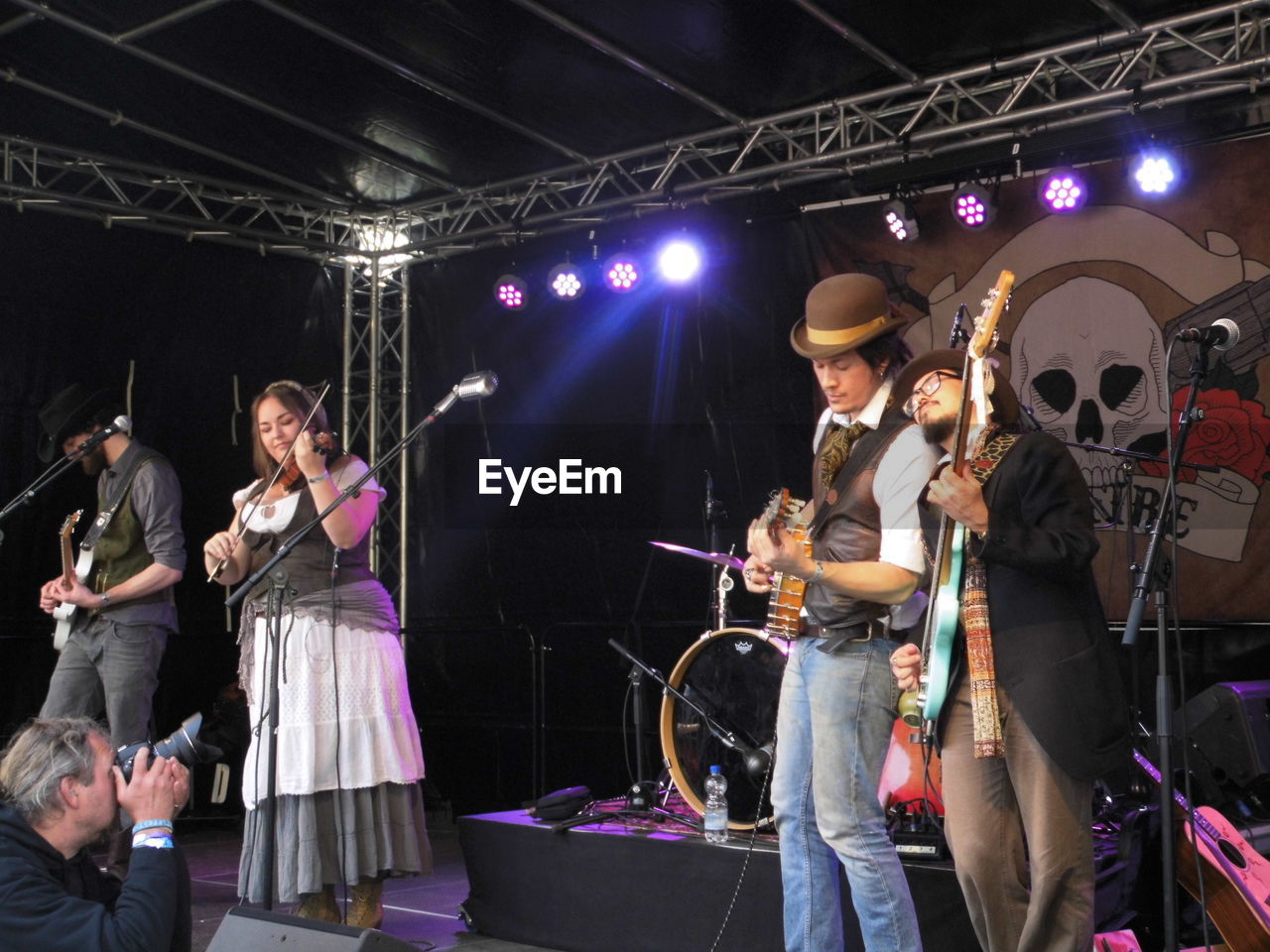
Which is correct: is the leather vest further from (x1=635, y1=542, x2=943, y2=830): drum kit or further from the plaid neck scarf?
(x1=635, y1=542, x2=943, y2=830): drum kit

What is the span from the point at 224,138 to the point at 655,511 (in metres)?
3.07

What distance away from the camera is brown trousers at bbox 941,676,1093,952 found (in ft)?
9.76

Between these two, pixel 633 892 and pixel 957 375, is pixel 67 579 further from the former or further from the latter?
pixel 957 375

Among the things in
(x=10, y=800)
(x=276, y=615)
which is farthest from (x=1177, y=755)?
(x=10, y=800)

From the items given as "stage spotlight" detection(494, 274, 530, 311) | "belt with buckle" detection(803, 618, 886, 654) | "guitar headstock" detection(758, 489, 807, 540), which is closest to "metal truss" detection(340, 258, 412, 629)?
"stage spotlight" detection(494, 274, 530, 311)

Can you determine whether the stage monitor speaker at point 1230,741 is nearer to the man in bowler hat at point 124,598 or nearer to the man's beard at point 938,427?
the man's beard at point 938,427

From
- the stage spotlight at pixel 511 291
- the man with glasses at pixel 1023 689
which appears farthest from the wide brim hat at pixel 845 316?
the stage spotlight at pixel 511 291

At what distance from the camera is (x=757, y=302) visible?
7.47 metres

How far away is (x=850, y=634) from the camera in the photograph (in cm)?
332

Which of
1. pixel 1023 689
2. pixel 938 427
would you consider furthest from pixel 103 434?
pixel 1023 689

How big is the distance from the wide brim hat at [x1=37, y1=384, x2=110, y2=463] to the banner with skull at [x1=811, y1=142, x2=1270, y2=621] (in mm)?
3879

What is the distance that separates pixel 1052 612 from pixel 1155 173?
12.1 feet

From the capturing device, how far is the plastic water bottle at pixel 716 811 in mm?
4734

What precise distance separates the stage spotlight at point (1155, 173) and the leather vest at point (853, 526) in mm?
3275
